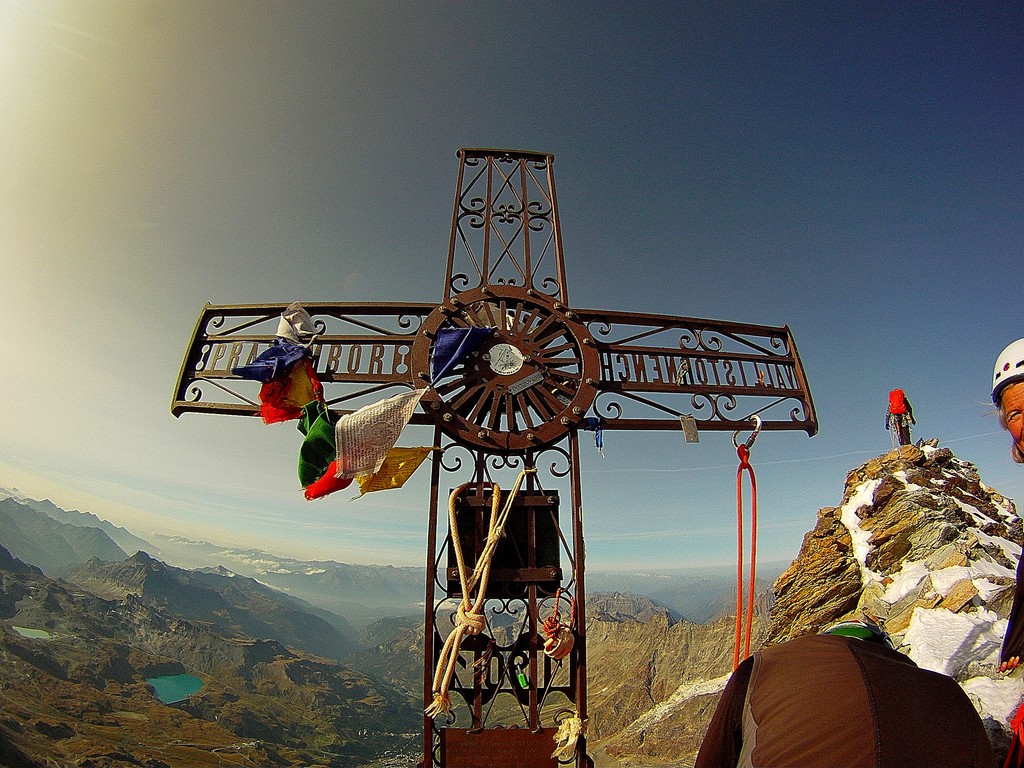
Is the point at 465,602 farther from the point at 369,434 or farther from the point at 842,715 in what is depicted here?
the point at 842,715

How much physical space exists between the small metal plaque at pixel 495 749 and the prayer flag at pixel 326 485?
6.45ft

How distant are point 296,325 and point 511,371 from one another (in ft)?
6.44

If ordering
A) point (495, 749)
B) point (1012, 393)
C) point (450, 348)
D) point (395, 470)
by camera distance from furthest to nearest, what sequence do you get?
point (450, 348)
point (395, 470)
point (495, 749)
point (1012, 393)

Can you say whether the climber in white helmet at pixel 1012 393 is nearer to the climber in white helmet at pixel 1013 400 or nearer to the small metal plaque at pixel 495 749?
the climber in white helmet at pixel 1013 400

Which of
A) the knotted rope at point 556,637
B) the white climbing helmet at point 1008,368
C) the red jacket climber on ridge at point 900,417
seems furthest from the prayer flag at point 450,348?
the red jacket climber on ridge at point 900,417

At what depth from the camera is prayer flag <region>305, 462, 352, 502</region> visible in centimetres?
340

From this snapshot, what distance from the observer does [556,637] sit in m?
3.37

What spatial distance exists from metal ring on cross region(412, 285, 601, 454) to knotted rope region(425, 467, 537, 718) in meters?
0.52

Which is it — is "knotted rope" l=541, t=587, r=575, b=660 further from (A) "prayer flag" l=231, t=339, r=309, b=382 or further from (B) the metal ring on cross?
(A) "prayer flag" l=231, t=339, r=309, b=382

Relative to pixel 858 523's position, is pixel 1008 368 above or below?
above

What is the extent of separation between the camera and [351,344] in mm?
4043

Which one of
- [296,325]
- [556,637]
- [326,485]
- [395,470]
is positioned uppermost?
[296,325]

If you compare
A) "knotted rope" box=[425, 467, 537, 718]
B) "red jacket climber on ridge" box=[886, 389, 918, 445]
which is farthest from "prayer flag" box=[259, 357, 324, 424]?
"red jacket climber on ridge" box=[886, 389, 918, 445]

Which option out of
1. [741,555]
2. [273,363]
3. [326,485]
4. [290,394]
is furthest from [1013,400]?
[273,363]
